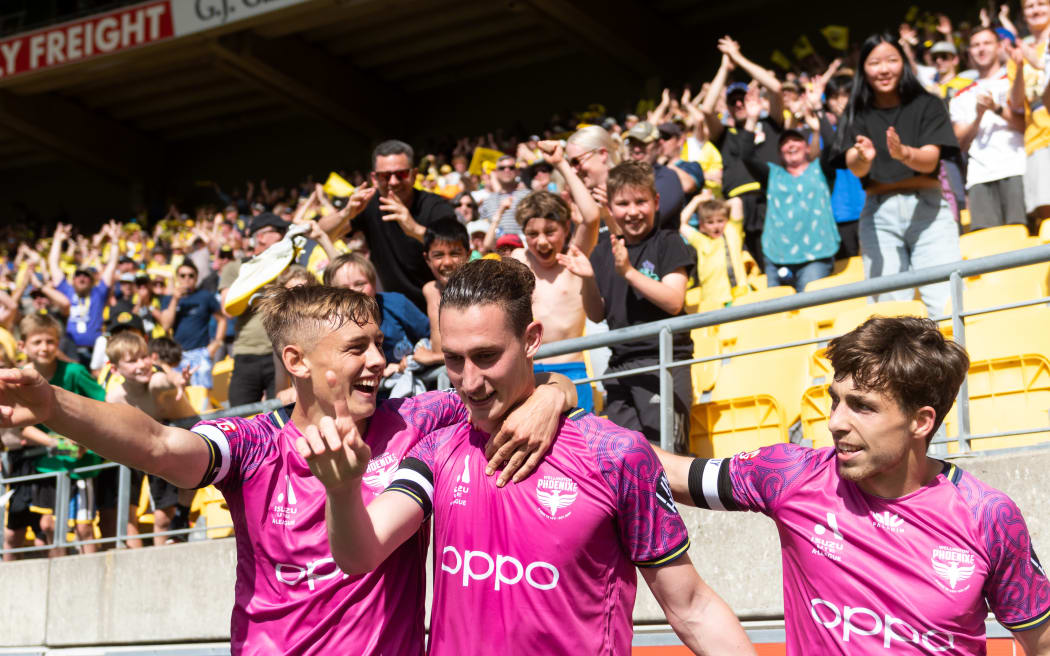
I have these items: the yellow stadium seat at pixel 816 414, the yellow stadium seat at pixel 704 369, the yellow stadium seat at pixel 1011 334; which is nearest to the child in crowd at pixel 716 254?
the yellow stadium seat at pixel 704 369

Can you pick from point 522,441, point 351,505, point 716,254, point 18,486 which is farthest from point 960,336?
point 18,486

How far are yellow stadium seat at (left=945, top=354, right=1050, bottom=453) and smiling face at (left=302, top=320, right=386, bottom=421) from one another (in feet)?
9.40

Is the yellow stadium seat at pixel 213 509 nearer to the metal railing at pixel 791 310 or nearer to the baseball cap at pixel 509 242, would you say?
the metal railing at pixel 791 310

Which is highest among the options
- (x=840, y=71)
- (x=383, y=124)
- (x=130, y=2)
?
(x=130, y=2)

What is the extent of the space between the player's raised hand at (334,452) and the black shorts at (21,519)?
7510 mm

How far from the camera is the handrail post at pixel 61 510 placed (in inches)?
335

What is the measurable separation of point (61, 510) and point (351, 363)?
5.84 metres

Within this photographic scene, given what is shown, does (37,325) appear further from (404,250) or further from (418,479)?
(418,479)

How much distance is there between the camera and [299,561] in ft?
11.4

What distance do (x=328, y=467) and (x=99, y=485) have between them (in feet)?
22.8

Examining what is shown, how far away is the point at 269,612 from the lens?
3.48 metres

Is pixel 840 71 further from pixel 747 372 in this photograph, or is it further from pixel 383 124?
pixel 383 124

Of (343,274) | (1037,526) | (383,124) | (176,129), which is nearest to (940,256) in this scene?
(1037,526)

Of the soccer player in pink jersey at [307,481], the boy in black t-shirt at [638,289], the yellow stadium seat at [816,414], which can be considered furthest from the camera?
the boy in black t-shirt at [638,289]
